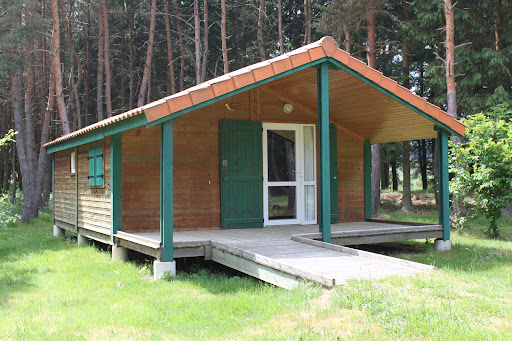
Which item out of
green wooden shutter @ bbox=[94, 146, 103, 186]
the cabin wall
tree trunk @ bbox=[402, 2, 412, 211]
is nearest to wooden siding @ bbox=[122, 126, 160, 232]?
the cabin wall

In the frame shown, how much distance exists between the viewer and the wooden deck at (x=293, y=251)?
5.18 meters

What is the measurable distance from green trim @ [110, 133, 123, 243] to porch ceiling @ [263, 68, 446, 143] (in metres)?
2.87

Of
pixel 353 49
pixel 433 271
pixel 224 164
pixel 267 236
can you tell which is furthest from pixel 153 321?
pixel 353 49

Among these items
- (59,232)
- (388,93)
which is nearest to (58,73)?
(59,232)

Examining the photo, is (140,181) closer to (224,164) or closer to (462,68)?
(224,164)

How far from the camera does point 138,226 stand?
27.7 ft

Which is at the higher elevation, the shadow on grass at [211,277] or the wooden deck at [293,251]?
the wooden deck at [293,251]

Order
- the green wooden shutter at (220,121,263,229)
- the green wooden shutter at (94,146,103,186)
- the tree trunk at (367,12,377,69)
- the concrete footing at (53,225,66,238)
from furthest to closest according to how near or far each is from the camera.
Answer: the tree trunk at (367,12,377,69)
the concrete footing at (53,225,66,238)
the green wooden shutter at (220,121,263,229)
the green wooden shutter at (94,146,103,186)

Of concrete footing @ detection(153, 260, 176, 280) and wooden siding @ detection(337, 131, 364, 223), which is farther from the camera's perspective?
wooden siding @ detection(337, 131, 364, 223)

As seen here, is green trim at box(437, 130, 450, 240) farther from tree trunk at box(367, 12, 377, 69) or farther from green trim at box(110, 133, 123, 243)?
tree trunk at box(367, 12, 377, 69)

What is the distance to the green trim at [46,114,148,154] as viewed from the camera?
6.57 metres

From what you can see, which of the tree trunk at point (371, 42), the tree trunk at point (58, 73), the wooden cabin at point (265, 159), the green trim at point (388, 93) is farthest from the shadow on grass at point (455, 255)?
→ the tree trunk at point (58, 73)

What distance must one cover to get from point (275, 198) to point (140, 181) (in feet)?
8.25

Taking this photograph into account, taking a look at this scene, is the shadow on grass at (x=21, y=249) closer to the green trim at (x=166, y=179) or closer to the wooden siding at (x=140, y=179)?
the wooden siding at (x=140, y=179)
